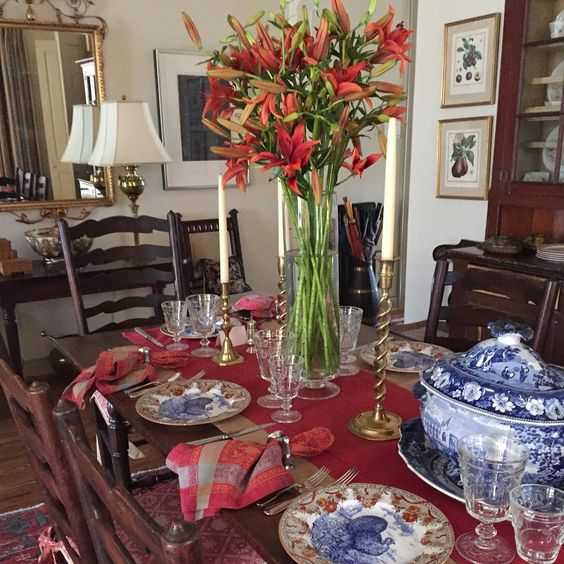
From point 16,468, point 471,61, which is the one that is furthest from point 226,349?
point 471,61

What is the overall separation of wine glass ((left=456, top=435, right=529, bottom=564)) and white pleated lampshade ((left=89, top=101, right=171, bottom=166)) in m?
2.40

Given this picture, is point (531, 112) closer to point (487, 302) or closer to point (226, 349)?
point (487, 302)

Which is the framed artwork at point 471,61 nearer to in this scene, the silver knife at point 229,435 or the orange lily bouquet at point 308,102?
the orange lily bouquet at point 308,102

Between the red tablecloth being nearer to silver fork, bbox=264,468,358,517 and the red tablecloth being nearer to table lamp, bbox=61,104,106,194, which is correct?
silver fork, bbox=264,468,358,517

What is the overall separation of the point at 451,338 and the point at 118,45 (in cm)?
246

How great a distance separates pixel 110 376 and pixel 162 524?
0.34 meters

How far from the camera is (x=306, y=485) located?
0.89 m

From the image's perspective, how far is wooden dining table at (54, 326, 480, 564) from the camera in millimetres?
759

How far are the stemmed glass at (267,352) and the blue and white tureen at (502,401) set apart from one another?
0.35m

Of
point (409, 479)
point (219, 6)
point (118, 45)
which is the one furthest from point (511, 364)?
point (219, 6)

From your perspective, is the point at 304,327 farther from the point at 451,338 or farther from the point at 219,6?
the point at 219,6

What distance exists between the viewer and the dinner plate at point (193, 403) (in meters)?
1.10

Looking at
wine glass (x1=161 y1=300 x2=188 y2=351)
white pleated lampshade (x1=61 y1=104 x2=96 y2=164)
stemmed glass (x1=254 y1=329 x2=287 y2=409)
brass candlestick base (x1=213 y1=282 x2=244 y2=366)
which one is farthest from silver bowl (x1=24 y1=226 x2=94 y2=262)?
stemmed glass (x1=254 y1=329 x2=287 y2=409)

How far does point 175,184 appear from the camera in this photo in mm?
3344
